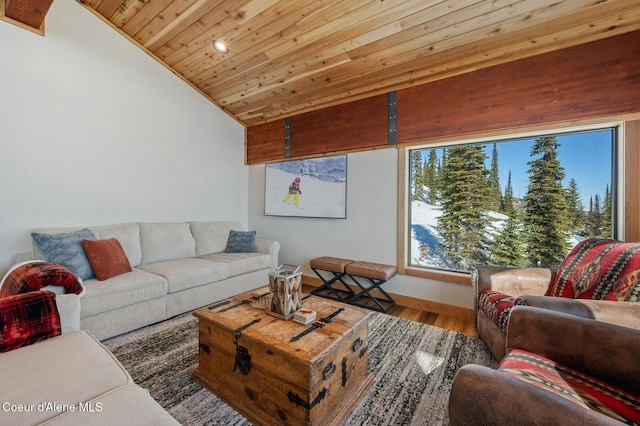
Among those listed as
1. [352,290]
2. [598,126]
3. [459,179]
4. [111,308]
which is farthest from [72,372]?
[598,126]

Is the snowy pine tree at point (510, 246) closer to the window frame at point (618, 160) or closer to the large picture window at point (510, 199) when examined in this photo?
the large picture window at point (510, 199)

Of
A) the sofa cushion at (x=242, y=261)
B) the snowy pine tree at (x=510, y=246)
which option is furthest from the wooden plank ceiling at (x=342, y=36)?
the sofa cushion at (x=242, y=261)

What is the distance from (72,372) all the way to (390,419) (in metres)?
1.50

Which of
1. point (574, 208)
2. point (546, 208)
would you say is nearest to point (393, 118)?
point (546, 208)

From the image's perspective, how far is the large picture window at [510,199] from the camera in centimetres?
230

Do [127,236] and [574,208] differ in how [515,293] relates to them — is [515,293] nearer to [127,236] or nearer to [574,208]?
[574,208]

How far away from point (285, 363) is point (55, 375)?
908 millimetres

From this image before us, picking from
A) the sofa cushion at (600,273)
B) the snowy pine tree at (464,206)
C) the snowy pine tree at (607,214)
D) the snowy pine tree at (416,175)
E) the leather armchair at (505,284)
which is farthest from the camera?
the snowy pine tree at (416,175)

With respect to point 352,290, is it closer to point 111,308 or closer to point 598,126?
point 111,308

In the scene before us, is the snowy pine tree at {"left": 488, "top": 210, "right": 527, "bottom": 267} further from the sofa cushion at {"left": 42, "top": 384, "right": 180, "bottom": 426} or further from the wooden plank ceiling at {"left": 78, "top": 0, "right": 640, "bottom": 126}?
the sofa cushion at {"left": 42, "top": 384, "right": 180, "bottom": 426}

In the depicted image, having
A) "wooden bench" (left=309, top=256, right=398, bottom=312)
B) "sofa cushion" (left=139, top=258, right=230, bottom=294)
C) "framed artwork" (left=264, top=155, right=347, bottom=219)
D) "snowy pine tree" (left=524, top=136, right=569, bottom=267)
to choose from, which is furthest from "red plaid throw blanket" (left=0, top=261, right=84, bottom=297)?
"snowy pine tree" (left=524, top=136, right=569, bottom=267)

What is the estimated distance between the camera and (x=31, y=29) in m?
2.53

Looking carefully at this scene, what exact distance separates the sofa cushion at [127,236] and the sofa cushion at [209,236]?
73 cm

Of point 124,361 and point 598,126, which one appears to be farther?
point 598,126
